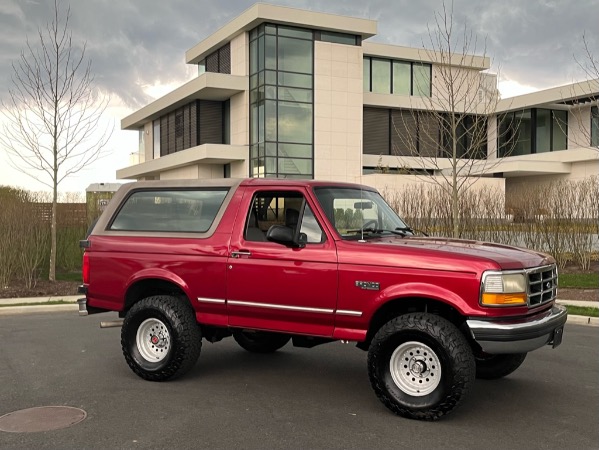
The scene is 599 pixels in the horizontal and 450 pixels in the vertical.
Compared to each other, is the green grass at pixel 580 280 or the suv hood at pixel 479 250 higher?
the suv hood at pixel 479 250

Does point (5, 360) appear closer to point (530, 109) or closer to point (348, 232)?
point (348, 232)

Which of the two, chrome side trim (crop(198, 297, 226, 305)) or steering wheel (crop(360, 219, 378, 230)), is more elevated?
steering wheel (crop(360, 219, 378, 230))

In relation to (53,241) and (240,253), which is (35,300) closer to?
(53,241)

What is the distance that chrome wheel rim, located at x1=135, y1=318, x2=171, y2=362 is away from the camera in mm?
Result: 6410

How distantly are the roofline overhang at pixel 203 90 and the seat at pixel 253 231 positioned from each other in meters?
32.8

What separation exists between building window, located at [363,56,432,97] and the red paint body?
42480 mm

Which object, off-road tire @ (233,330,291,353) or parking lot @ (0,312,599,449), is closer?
parking lot @ (0,312,599,449)

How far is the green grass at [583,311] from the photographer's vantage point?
10.4m

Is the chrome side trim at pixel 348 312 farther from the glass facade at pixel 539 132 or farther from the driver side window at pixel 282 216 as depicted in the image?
the glass facade at pixel 539 132

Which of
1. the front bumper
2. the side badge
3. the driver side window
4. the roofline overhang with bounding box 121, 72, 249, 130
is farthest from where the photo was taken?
the roofline overhang with bounding box 121, 72, 249, 130

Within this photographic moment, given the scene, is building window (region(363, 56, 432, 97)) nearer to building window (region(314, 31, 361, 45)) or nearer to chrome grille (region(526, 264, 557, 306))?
building window (region(314, 31, 361, 45))

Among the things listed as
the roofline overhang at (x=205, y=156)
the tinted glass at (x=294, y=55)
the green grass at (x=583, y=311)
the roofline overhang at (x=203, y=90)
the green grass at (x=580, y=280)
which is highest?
the tinted glass at (x=294, y=55)

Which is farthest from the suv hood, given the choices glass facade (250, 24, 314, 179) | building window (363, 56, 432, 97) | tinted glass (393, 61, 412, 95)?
tinted glass (393, 61, 412, 95)

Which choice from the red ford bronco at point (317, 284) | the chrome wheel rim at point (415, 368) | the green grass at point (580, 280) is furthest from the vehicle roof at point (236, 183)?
the green grass at point (580, 280)
